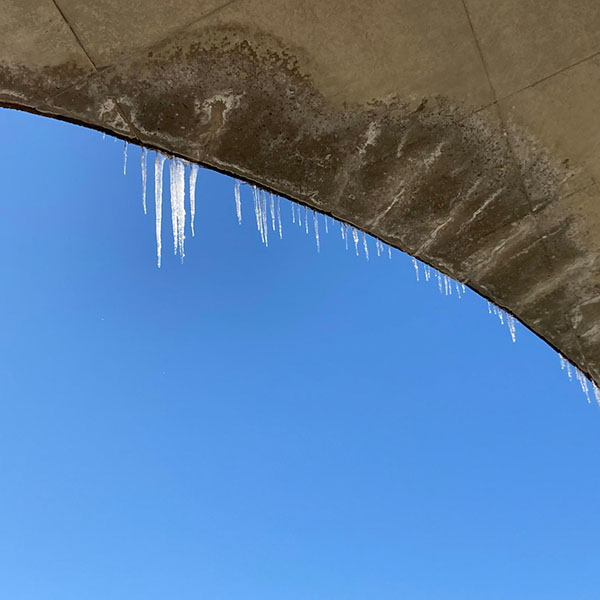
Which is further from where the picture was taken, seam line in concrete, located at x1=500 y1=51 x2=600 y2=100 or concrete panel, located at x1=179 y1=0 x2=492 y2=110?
seam line in concrete, located at x1=500 y1=51 x2=600 y2=100

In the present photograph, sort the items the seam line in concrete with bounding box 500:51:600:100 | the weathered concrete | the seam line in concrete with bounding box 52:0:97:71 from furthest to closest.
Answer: the seam line in concrete with bounding box 500:51:600:100, the weathered concrete, the seam line in concrete with bounding box 52:0:97:71

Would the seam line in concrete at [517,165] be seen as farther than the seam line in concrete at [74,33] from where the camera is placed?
Yes

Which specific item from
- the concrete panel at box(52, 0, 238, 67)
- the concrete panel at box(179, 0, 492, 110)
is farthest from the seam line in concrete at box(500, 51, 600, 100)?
the concrete panel at box(52, 0, 238, 67)

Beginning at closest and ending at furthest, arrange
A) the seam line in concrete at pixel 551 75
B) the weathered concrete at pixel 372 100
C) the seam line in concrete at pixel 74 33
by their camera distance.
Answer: the seam line in concrete at pixel 74 33
the weathered concrete at pixel 372 100
the seam line in concrete at pixel 551 75

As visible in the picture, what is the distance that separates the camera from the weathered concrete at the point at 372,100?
2928 mm

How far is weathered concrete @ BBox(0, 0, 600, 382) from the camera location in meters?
2.93

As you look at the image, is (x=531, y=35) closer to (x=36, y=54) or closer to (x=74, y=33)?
(x=74, y=33)

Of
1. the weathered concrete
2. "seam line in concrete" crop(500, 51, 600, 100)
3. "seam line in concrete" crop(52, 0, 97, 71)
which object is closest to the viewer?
A: "seam line in concrete" crop(52, 0, 97, 71)

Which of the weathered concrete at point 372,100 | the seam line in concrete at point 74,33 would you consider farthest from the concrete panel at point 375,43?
the seam line in concrete at point 74,33

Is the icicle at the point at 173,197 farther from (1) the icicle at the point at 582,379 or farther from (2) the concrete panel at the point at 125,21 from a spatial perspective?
(1) the icicle at the point at 582,379

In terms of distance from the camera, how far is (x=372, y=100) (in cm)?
320

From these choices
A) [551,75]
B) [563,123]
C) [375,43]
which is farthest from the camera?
[563,123]

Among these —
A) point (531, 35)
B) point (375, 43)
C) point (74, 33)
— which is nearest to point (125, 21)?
point (74, 33)

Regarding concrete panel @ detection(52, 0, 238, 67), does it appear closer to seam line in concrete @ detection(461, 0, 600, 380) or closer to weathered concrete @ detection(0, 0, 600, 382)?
weathered concrete @ detection(0, 0, 600, 382)
